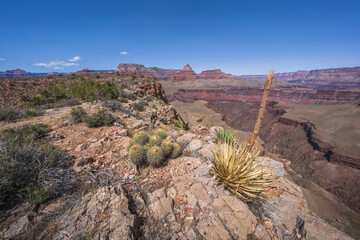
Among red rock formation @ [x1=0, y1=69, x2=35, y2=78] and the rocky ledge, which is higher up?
red rock formation @ [x1=0, y1=69, x2=35, y2=78]

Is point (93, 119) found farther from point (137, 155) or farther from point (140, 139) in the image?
point (137, 155)

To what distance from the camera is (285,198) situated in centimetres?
302

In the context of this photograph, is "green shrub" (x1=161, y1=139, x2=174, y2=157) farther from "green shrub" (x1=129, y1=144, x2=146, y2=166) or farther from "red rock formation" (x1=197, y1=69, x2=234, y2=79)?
"red rock formation" (x1=197, y1=69, x2=234, y2=79)

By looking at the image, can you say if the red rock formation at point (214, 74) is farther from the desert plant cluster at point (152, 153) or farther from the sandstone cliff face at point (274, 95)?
the desert plant cluster at point (152, 153)

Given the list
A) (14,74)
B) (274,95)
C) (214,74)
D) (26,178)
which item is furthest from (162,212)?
(14,74)

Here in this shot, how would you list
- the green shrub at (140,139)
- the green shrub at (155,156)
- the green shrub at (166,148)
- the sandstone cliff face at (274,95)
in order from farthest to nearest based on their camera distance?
the sandstone cliff face at (274,95)
the green shrub at (140,139)
the green shrub at (166,148)
the green shrub at (155,156)

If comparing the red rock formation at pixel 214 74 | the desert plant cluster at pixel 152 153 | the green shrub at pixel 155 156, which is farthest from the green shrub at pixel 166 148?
the red rock formation at pixel 214 74

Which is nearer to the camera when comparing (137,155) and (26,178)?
(26,178)

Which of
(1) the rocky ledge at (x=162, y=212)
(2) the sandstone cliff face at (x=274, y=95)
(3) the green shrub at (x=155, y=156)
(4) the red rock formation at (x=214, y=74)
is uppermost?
(4) the red rock formation at (x=214, y=74)

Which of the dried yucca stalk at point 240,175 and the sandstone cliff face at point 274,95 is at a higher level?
the dried yucca stalk at point 240,175

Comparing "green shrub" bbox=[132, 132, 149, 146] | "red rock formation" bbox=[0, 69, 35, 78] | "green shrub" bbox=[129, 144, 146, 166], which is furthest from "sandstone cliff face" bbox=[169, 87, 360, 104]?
"red rock formation" bbox=[0, 69, 35, 78]

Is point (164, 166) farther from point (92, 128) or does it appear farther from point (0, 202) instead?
point (92, 128)

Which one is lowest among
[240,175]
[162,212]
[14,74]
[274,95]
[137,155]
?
[274,95]

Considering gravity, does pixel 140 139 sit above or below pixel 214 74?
below
